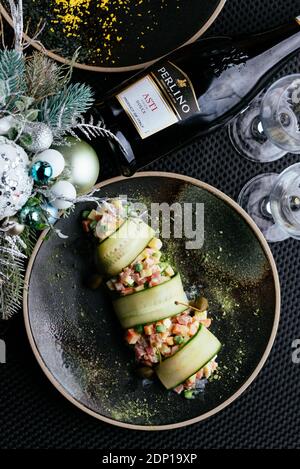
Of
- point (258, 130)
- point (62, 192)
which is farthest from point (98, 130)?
point (258, 130)

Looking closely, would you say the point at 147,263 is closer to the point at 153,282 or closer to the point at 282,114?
the point at 153,282

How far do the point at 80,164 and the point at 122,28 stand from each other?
0.26 metres

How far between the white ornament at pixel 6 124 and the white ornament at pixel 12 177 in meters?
0.01

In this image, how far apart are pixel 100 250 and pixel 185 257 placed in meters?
0.16

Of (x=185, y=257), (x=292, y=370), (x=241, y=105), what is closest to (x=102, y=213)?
(x=185, y=257)

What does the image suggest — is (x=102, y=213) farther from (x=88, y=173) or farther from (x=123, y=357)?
(x=123, y=357)

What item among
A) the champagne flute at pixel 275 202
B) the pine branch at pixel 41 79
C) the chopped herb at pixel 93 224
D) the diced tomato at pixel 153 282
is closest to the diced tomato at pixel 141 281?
the diced tomato at pixel 153 282

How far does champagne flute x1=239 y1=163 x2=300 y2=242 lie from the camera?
1.13 metres

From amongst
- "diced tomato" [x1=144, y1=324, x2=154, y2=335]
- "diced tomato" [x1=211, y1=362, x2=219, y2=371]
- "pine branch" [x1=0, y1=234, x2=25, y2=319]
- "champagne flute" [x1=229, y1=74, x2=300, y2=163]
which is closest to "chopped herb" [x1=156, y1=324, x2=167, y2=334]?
"diced tomato" [x1=144, y1=324, x2=154, y2=335]

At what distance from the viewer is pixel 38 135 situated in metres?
0.85

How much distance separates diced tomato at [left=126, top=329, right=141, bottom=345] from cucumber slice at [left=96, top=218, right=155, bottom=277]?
10 cm

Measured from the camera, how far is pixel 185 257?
1159 millimetres

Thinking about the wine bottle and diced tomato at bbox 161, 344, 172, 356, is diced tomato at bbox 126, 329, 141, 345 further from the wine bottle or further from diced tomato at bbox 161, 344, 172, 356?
the wine bottle

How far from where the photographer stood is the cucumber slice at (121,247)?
1085 millimetres
